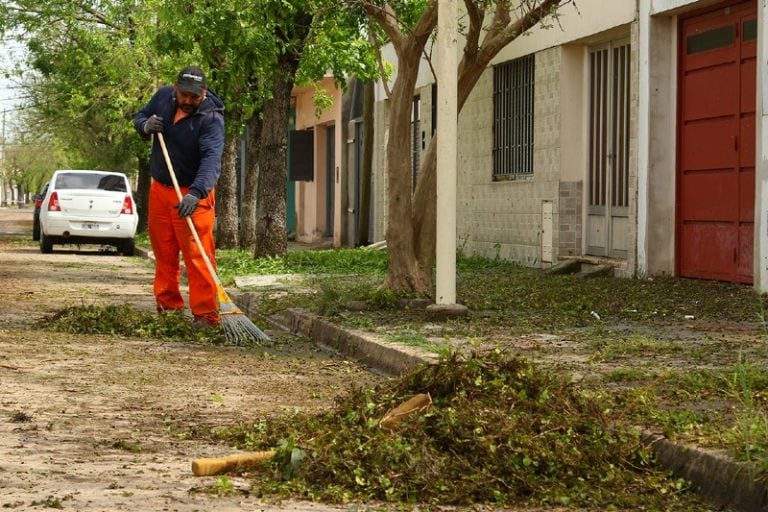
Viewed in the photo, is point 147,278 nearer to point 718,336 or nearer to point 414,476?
point 718,336

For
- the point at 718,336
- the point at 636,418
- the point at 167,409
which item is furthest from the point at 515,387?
the point at 718,336

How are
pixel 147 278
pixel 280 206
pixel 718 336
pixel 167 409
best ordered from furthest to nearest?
pixel 280 206 < pixel 147 278 < pixel 718 336 < pixel 167 409

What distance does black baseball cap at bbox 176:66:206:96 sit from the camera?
1152 centimetres

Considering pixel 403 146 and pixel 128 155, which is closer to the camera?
pixel 403 146

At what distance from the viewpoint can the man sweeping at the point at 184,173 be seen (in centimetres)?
1154

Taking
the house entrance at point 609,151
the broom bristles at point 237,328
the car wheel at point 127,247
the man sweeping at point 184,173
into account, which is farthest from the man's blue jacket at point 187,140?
the car wheel at point 127,247

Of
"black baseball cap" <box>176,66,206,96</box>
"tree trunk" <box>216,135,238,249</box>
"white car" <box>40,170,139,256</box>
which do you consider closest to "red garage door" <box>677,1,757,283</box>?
"black baseball cap" <box>176,66,206,96</box>

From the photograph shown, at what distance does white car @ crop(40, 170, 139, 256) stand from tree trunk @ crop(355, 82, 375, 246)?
4559 mm

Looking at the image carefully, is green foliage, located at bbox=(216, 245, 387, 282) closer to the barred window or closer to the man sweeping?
the barred window

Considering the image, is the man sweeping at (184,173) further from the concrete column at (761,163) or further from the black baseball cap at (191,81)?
the concrete column at (761,163)

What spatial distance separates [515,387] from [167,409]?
2110 millimetres

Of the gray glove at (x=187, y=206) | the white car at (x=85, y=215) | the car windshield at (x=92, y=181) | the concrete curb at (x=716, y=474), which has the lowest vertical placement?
the concrete curb at (x=716, y=474)

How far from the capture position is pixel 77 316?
1159 centimetres

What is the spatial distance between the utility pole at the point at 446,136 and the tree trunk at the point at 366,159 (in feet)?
56.3
